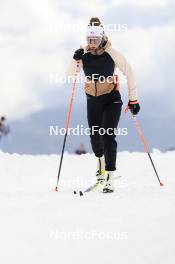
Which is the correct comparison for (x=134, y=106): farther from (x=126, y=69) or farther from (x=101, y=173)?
(x=101, y=173)

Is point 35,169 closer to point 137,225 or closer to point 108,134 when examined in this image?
point 108,134

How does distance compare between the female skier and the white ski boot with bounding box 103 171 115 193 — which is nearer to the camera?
the female skier

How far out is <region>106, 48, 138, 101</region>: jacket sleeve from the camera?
9.42 meters

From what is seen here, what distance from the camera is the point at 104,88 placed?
31.5 feet

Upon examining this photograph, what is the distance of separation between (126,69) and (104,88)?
45cm

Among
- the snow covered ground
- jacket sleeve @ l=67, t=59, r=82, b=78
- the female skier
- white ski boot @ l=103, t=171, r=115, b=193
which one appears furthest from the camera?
jacket sleeve @ l=67, t=59, r=82, b=78

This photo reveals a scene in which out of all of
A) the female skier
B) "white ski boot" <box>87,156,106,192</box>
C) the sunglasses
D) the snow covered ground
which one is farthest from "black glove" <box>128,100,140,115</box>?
the snow covered ground

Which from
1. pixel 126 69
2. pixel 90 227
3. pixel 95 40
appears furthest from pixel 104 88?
pixel 90 227

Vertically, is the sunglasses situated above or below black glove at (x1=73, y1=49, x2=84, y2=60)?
above

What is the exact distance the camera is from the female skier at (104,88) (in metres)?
9.40

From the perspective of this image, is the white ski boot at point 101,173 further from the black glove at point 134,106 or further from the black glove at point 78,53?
the black glove at point 78,53

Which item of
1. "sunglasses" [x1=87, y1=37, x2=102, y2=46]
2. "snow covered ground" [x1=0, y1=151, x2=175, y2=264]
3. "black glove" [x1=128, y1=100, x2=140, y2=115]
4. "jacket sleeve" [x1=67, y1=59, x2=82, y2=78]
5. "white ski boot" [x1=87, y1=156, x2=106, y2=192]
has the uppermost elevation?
"sunglasses" [x1=87, y1=37, x2=102, y2=46]

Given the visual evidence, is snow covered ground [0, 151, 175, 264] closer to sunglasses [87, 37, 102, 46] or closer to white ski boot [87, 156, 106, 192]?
white ski boot [87, 156, 106, 192]

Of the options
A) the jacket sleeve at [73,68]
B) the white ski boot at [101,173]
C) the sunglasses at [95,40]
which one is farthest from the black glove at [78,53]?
the white ski boot at [101,173]
